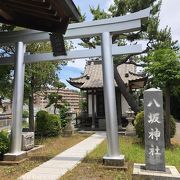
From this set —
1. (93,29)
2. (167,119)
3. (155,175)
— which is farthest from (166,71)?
(155,175)

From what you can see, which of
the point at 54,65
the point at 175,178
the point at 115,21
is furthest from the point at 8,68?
the point at 175,178

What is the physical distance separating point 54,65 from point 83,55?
719 centimetres

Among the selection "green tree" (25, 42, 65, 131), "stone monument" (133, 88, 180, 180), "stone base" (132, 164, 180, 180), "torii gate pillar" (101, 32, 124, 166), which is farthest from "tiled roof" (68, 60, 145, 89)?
"stone base" (132, 164, 180, 180)

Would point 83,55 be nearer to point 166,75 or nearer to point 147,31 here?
point 166,75

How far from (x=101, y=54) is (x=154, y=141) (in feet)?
10.2

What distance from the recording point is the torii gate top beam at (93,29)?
27.7 ft

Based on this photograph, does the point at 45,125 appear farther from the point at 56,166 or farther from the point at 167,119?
the point at 56,166

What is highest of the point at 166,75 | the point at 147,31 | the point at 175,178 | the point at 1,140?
the point at 147,31

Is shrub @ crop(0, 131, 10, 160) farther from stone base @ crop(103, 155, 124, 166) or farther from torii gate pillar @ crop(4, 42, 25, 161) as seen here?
stone base @ crop(103, 155, 124, 166)

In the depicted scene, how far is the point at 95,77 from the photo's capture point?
23281 millimetres

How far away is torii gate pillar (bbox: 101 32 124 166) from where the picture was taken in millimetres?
8074

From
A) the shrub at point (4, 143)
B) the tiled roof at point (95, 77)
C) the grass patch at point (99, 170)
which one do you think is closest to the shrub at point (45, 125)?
the grass patch at point (99, 170)

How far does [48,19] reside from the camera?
575 centimetres

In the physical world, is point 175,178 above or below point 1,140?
below
